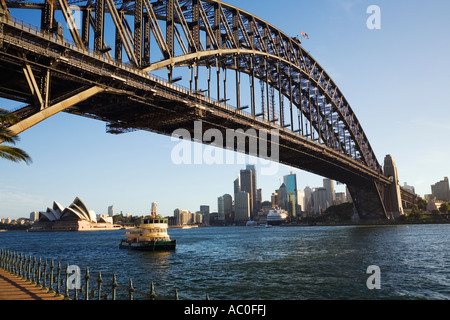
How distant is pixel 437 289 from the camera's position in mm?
21672

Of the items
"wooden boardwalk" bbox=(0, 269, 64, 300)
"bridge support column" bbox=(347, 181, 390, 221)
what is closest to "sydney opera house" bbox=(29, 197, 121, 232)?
"bridge support column" bbox=(347, 181, 390, 221)

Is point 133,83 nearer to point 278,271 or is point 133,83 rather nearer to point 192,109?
point 192,109

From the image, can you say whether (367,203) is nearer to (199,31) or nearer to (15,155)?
(199,31)

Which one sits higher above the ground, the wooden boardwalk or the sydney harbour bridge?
the sydney harbour bridge

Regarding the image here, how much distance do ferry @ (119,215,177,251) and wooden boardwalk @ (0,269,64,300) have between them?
35.5m

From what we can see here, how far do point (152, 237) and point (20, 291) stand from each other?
39588 millimetres

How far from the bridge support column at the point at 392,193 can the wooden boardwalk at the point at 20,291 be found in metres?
127

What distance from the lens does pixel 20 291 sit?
48.4 feet

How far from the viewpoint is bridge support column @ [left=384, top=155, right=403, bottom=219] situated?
126m

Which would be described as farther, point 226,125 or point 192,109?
point 226,125

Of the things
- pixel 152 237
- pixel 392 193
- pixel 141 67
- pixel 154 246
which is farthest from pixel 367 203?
pixel 141 67

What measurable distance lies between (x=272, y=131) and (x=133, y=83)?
95.5 ft

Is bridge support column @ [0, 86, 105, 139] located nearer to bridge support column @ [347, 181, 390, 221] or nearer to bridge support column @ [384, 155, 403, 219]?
bridge support column @ [347, 181, 390, 221]
